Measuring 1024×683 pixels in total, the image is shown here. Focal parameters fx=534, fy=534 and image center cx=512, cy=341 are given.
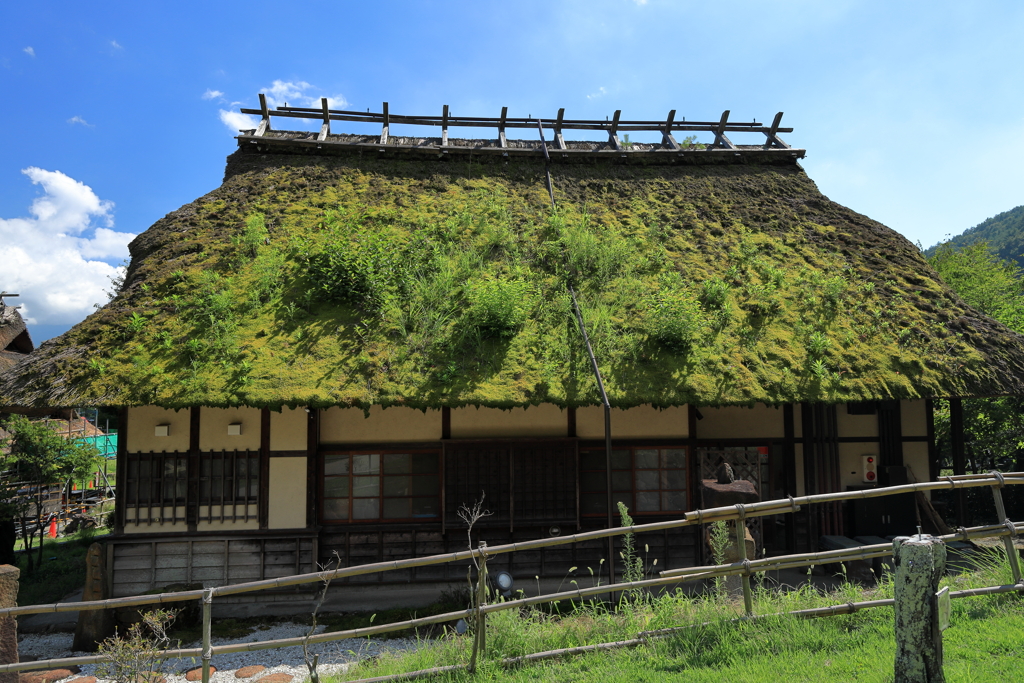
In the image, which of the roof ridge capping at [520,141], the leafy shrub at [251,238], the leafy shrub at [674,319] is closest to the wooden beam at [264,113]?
the roof ridge capping at [520,141]

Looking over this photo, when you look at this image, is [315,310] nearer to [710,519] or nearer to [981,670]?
[710,519]

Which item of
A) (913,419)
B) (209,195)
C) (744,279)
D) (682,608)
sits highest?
(209,195)

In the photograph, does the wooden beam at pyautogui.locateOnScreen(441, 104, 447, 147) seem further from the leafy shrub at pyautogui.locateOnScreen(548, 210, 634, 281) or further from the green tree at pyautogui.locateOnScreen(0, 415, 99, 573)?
the green tree at pyautogui.locateOnScreen(0, 415, 99, 573)

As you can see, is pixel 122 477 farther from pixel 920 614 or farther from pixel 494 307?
pixel 920 614

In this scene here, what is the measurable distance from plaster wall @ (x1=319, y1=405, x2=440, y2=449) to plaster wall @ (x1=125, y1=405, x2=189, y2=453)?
73.1 inches

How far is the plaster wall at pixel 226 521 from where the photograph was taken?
293 inches

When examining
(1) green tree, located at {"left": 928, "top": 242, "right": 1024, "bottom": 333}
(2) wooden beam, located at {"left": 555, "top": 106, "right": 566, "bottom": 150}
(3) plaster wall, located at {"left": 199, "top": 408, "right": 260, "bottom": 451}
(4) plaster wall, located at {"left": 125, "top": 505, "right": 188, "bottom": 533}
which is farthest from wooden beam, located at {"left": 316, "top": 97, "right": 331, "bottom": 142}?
(1) green tree, located at {"left": 928, "top": 242, "right": 1024, "bottom": 333}

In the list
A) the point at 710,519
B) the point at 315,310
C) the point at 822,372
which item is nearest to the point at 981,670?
the point at 710,519

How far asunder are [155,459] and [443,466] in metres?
3.96

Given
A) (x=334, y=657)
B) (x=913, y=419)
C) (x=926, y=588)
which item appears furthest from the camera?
(x=913, y=419)

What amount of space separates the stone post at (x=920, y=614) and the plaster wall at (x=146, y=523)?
8.06 meters

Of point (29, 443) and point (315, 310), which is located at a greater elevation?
point (315, 310)

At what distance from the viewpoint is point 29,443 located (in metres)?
10.9

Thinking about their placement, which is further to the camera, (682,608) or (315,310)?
(315,310)
